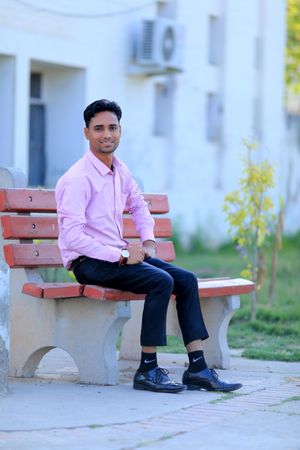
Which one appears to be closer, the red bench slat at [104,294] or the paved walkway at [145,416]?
the paved walkway at [145,416]

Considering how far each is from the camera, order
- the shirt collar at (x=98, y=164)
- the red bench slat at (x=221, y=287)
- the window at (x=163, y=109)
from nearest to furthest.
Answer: the shirt collar at (x=98, y=164) < the red bench slat at (x=221, y=287) < the window at (x=163, y=109)

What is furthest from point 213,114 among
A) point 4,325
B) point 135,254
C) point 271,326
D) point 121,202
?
point 4,325

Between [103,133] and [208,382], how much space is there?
5.20ft

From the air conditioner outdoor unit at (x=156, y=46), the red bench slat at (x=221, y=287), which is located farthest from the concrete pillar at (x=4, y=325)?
the air conditioner outdoor unit at (x=156, y=46)

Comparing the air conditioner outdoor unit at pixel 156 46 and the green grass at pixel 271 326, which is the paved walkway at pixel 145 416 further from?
the air conditioner outdoor unit at pixel 156 46

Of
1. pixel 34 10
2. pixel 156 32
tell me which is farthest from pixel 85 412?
pixel 156 32

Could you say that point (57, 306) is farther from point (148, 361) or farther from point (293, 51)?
point (293, 51)

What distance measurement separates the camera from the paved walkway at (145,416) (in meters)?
5.00

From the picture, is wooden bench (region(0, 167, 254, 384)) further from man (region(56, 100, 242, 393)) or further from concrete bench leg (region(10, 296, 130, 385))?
man (region(56, 100, 242, 393))

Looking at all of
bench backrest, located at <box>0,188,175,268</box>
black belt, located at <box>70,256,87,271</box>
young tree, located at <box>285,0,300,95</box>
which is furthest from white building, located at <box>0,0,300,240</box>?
black belt, located at <box>70,256,87,271</box>

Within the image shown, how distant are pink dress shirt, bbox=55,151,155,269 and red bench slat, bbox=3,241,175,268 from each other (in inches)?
14.0

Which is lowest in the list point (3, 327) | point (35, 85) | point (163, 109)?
point (3, 327)

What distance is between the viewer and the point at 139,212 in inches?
278

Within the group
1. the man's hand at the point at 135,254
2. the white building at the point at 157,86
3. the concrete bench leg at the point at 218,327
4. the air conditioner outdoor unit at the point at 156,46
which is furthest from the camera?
the air conditioner outdoor unit at the point at 156,46
